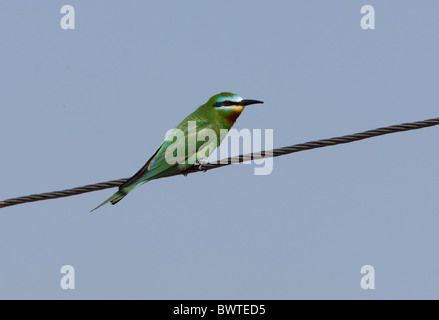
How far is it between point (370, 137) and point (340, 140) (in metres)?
0.19

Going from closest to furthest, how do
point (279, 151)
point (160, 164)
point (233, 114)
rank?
point (279, 151) → point (160, 164) → point (233, 114)

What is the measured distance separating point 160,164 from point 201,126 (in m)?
0.90

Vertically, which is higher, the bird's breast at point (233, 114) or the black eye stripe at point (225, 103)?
the black eye stripe at point (225, 103)

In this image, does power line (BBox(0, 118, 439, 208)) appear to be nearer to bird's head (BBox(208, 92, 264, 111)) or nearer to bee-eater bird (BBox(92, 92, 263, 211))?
bee-eater bird (BBox(92, 92, 263, 211))

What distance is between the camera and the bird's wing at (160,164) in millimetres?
5547

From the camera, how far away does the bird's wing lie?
5547 millimetres

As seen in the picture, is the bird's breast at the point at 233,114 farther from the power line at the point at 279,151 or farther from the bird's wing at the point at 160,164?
the power line at the point at 279,151

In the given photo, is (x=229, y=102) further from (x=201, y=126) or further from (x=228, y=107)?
(x=201, y=126)

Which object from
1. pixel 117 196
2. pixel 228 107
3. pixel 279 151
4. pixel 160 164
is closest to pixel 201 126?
pixel 228 107

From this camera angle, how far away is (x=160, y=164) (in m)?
5.81

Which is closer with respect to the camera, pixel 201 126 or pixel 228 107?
pixel 201 126

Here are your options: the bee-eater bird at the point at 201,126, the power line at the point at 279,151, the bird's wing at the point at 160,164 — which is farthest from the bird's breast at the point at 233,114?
the power line at the point at 279,151

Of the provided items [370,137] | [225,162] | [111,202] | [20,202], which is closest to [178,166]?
[111,202]

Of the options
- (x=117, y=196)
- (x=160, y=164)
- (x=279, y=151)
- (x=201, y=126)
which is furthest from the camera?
(x=201, y=126)
